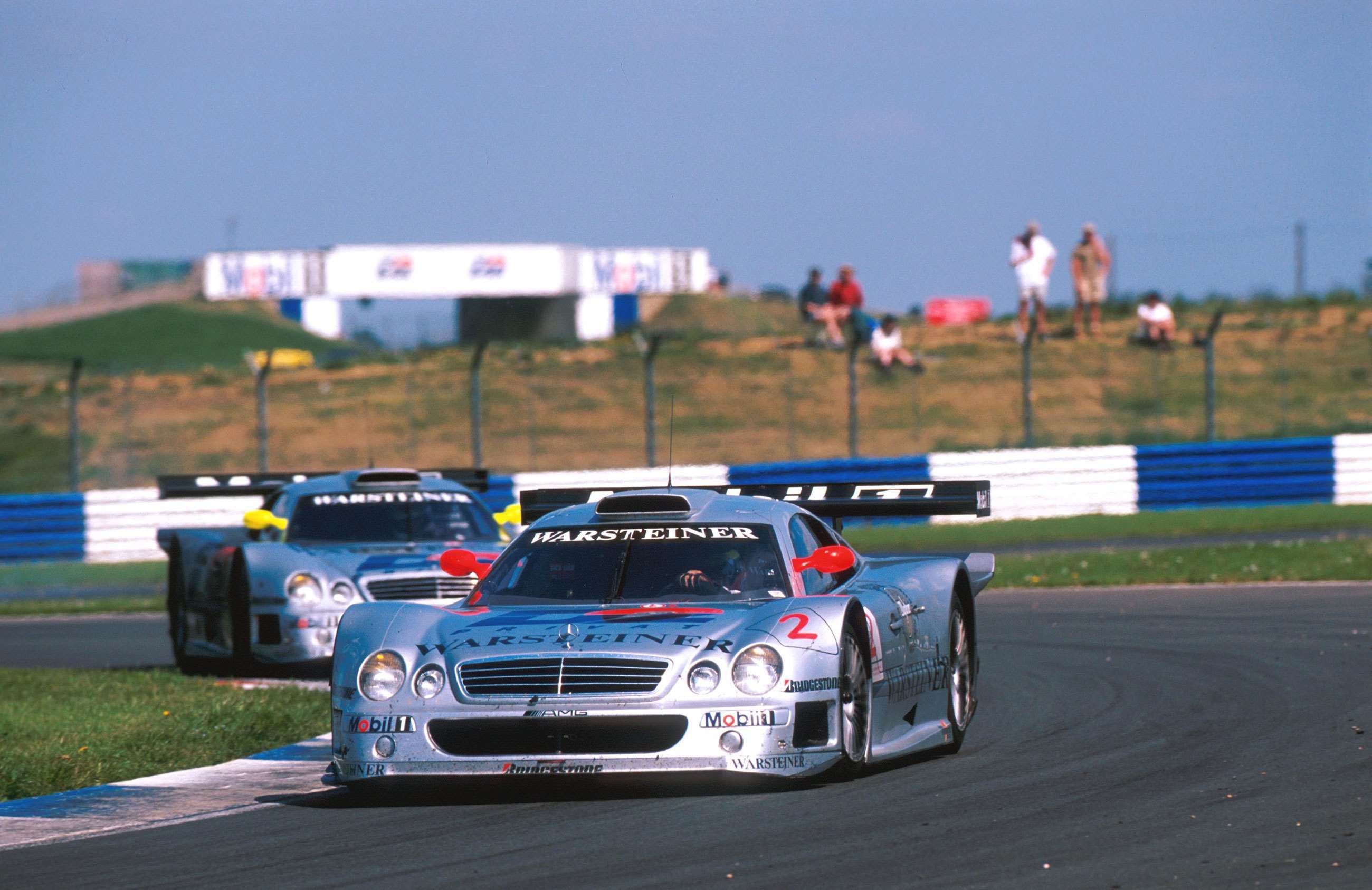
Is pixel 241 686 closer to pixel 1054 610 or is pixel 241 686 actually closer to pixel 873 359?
pixel 1054 610

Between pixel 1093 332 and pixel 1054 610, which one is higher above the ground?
pixel 1093 332

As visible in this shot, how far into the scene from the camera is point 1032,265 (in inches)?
1165

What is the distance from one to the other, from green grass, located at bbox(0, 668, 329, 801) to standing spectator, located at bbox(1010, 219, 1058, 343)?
18597mm

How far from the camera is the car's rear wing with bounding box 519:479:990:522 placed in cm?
989

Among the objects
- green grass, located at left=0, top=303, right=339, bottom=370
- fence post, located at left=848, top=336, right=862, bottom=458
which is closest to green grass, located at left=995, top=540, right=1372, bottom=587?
fence post, located at left=848, top=336, right=862, bottom=458

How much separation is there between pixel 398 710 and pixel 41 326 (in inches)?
2753

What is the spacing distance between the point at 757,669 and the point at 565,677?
0.66 metres

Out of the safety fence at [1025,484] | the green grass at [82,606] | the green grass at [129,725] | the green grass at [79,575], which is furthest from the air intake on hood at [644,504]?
the green grass at [79,575]

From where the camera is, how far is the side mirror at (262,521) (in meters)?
13.9

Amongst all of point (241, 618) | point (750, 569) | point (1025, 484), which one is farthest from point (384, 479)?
point (1025, 484)

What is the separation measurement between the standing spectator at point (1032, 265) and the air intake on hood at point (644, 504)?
69.4 ft

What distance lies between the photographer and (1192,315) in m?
41.1

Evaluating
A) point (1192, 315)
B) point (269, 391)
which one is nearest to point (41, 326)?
point (269, 391)

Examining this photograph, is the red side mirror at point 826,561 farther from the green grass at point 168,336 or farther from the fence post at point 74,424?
the green grass at point 168,336
